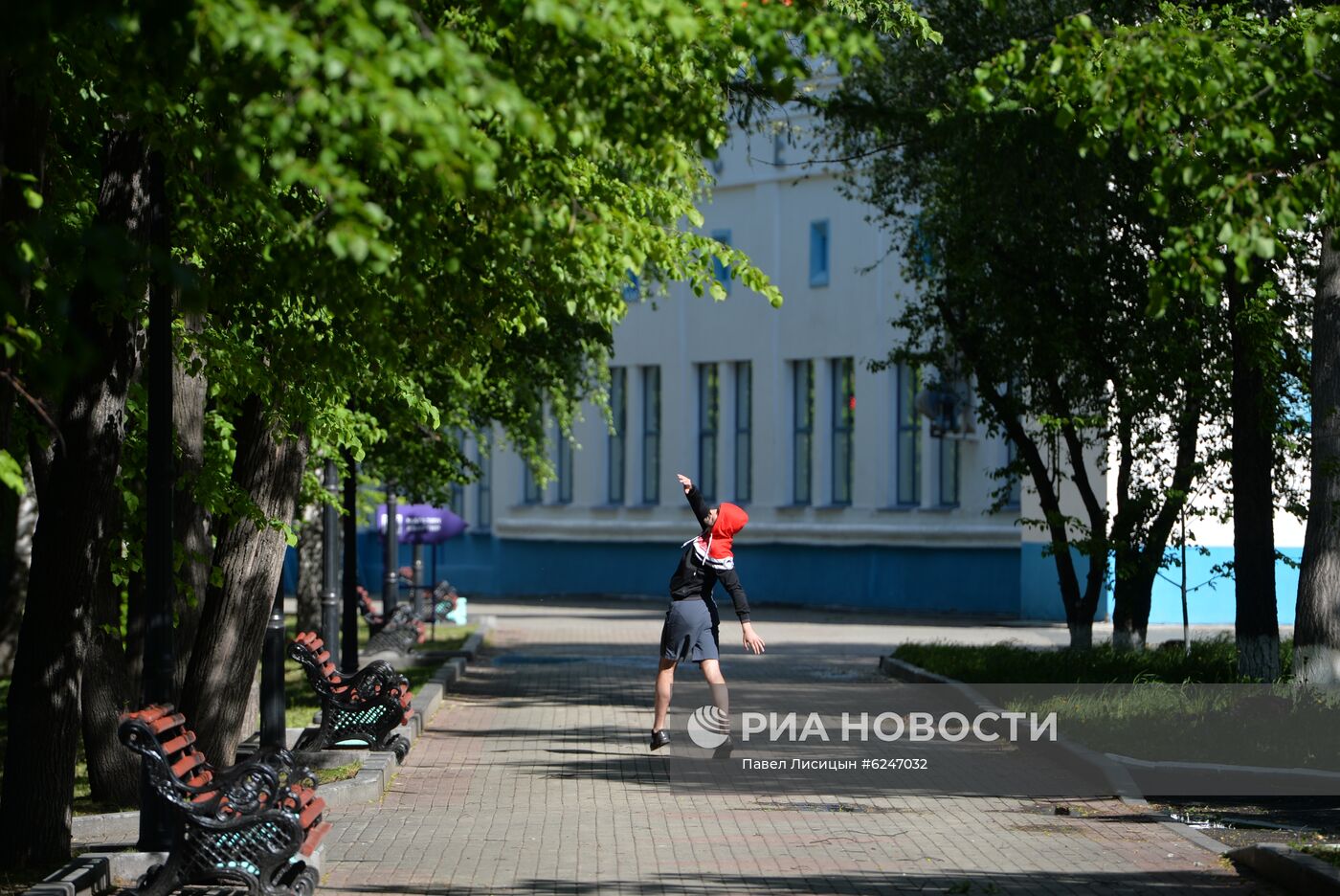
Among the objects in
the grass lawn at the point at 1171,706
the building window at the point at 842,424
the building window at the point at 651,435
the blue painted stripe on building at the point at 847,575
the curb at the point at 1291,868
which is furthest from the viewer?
the building window at the point at 651,435

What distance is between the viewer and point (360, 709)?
1412cm

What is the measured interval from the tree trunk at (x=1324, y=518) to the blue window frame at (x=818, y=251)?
31.7 meters

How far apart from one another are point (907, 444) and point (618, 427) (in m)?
10.8

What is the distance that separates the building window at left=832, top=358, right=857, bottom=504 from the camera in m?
45.4

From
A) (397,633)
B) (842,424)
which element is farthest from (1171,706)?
(842,424)

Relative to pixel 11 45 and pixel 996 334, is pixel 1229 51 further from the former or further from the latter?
pixel 996 334

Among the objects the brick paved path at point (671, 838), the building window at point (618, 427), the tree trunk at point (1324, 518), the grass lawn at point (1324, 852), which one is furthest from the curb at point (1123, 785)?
the building window at point (618, 427)

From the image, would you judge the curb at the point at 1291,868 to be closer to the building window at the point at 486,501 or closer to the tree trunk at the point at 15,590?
the tree trunk at the point at 15,590

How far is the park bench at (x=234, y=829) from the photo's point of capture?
832 centimetres

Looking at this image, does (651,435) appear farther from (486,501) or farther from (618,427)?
(486,501)

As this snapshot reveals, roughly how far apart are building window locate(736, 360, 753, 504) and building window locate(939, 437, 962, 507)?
655 cm

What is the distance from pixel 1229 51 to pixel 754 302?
40.3 metres

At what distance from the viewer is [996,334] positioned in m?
21.0

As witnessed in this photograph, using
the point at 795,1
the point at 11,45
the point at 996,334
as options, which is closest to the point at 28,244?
the point at 11,45
